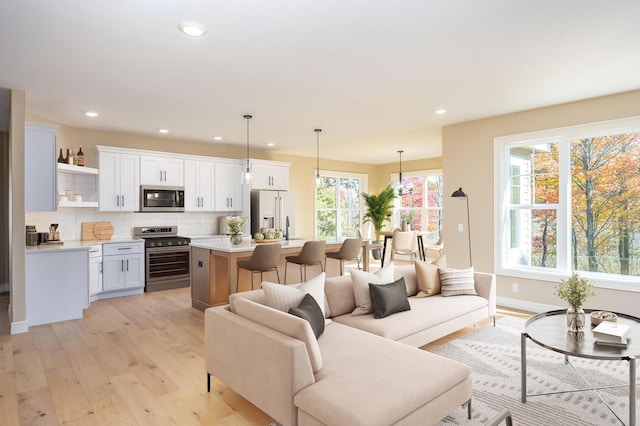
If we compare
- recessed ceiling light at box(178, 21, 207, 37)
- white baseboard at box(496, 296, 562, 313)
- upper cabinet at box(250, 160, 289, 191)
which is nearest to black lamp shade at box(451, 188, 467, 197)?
white baseboard at box(496, 296, 562, 313)

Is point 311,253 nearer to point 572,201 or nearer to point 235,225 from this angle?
point 235,225

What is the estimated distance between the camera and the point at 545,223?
200 inches

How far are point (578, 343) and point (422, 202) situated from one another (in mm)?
7389

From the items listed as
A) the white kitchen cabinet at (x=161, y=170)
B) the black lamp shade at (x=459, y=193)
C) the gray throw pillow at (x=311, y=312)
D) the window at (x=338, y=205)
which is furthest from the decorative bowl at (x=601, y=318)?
the window at (x=338, y=205)

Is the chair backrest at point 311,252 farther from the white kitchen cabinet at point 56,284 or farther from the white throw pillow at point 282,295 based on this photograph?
the white kitchen cabinet at point 56,284

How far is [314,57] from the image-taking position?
3.29 m

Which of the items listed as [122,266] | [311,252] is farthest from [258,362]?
[122,266]

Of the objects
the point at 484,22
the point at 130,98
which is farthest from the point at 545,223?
the point at 130,98

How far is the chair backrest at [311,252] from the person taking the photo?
5008 millimetres

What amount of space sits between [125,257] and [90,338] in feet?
7.07

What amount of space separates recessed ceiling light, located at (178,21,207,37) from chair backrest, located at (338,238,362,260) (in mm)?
3388

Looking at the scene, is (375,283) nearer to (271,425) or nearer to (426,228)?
(271,425)

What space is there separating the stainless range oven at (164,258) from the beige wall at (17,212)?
79.0 inches

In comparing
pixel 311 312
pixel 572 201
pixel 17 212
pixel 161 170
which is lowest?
pixel 311 312
